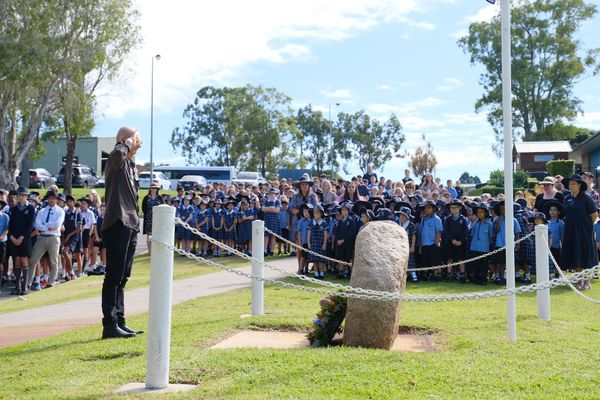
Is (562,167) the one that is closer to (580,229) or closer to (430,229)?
(430,229)

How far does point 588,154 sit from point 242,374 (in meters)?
47.7

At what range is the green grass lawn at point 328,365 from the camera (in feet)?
16.0

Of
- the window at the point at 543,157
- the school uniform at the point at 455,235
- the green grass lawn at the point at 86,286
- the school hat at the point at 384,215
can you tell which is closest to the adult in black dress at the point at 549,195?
the school uniform at the point at 455,235

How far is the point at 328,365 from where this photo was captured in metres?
5.62

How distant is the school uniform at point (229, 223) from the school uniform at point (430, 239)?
7.02 meters

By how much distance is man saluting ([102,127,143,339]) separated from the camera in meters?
7.14

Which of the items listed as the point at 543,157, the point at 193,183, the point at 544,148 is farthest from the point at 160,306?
the point at 544,148

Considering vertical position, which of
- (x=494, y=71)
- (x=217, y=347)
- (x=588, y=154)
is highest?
(x=494, y=71)

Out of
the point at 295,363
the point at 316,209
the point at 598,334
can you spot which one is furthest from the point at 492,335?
the point at 316,209

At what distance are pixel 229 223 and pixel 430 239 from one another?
7396mm

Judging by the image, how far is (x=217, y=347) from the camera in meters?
6.66

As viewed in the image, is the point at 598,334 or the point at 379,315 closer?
the point at 379,315

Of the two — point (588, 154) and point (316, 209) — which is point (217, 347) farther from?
point (588, 154)

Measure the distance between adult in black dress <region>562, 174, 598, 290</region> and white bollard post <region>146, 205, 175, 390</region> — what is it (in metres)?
9.38
